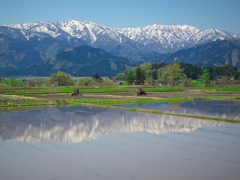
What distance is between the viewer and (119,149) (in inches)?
568

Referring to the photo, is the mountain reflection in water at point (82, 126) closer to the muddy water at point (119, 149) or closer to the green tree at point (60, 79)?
the muddy water at point (119, 149)

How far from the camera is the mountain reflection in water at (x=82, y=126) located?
17.3 metres

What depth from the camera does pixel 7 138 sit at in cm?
1695

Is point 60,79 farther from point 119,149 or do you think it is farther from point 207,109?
point 119,149

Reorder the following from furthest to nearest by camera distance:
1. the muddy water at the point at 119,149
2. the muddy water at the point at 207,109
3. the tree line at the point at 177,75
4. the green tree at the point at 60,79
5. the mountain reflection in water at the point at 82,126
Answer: the tree line at the point at 177,75 → the green tree at the point at 60,79 → the muddy water at the point at 207,109 → the mountain reflection in water at the point at 82,126 → the muddy water at the point at 119,149

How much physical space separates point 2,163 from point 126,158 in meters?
4.36

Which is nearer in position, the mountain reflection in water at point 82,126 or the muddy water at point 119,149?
the muddy water at point 119,149

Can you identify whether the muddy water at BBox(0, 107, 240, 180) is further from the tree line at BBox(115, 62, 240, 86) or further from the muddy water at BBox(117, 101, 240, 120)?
the tree line at BBox(115, 62, 240, 86)

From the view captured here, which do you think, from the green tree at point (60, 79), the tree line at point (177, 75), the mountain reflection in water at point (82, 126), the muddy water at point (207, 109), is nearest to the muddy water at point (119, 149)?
the mountain reflection in water at point (82, 126)

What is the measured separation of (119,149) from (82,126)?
6158 mm

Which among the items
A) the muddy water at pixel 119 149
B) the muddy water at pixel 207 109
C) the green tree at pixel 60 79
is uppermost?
the green tree at pixel 60 79

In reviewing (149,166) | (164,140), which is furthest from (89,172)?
(164,140)

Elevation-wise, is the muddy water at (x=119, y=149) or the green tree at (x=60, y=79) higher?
the green tree at (x=60, y=79)

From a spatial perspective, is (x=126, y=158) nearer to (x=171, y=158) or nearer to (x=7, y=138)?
(x=171, y=158)
